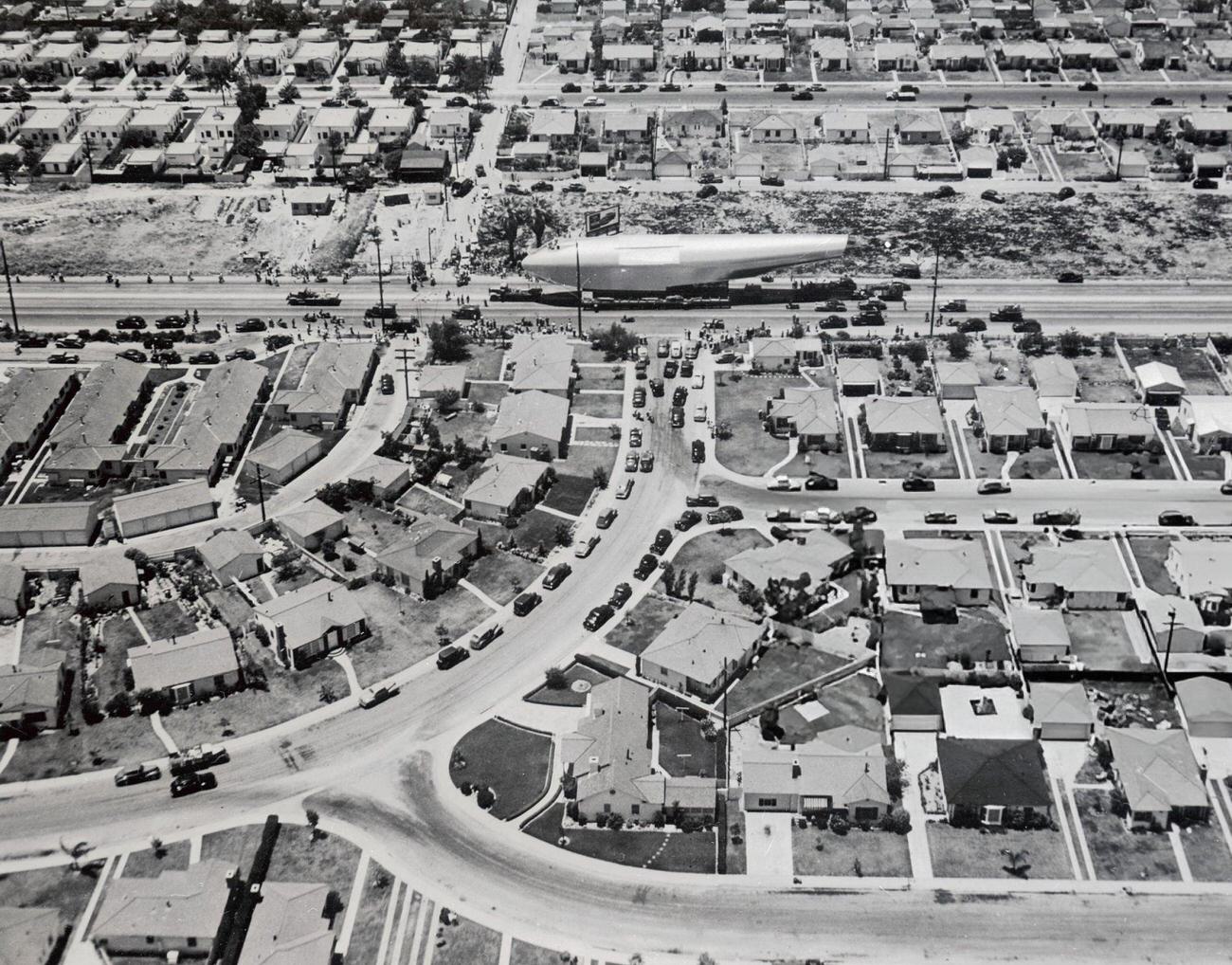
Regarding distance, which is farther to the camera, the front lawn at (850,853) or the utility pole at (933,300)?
the utility pole at (933,300)

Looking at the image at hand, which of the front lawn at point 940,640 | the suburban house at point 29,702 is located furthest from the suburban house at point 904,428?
the suburban house at point 29,702

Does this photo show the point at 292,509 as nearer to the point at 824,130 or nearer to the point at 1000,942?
the point at 1000,942

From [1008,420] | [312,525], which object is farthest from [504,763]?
[1008,420]

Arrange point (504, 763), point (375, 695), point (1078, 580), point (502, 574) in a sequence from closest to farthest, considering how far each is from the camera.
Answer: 1. point (504, 763)
2. point (375, 695)
3. point (1078, 580)
4. point (502, 574)

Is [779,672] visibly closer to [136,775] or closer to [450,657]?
[450,657]

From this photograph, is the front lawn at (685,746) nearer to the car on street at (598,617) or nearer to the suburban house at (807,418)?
the car on street at (598,617)

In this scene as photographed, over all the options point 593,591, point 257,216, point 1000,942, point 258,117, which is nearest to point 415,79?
point 258,117
